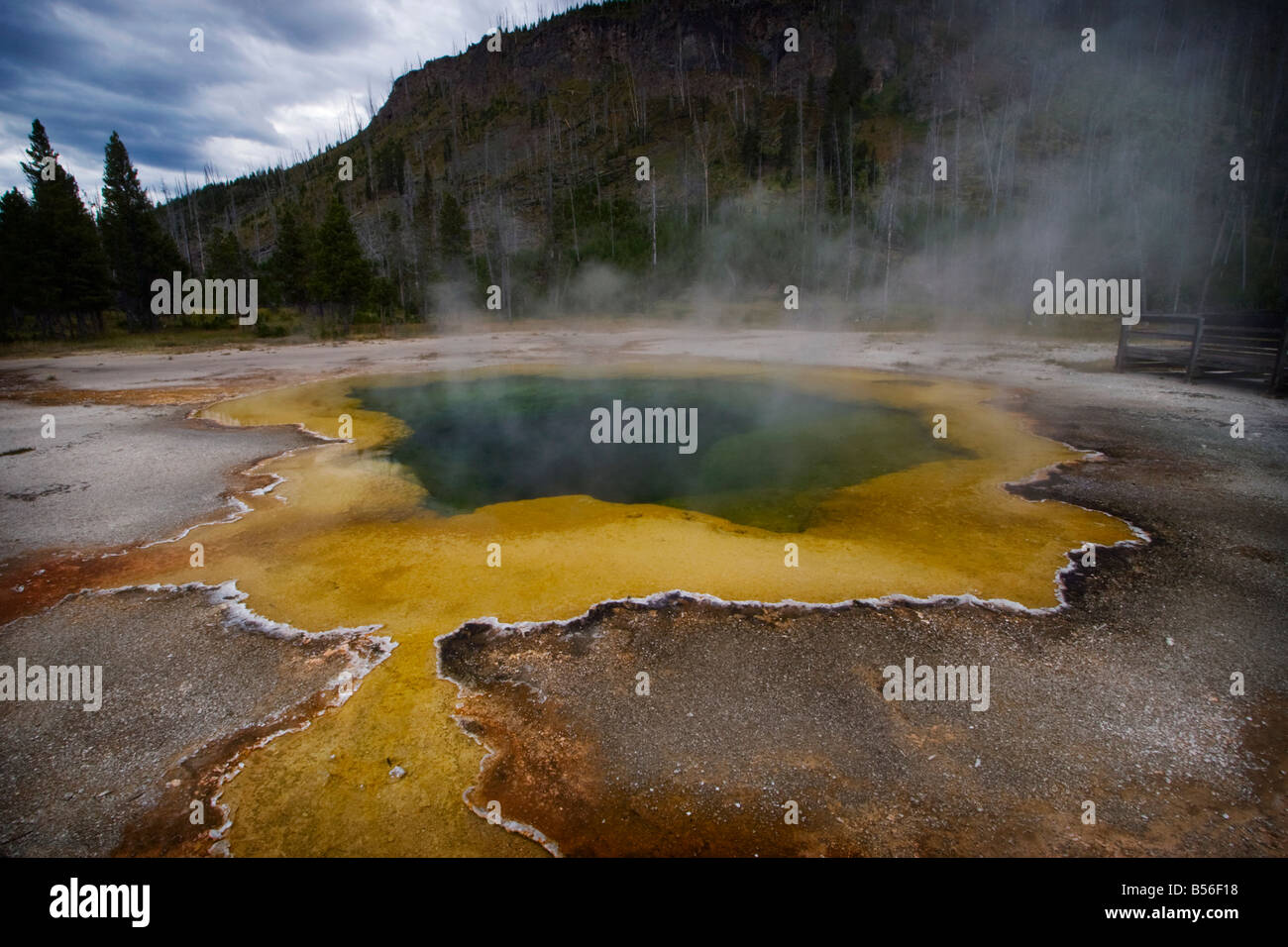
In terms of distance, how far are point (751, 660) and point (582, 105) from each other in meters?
119

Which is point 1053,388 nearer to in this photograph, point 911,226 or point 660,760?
point 660,760

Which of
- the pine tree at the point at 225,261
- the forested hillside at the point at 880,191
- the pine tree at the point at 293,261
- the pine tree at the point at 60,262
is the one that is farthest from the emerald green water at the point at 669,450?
the pine tree at the point at 225,261

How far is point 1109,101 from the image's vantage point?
58.8m

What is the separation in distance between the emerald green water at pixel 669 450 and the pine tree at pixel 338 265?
27.6 meters

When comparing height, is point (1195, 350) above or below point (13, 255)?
below

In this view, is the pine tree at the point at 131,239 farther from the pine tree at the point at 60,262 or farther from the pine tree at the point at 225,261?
the pine tree at the point at 225,261

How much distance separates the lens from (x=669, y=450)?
13.8 meters

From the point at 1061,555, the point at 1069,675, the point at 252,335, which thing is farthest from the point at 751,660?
Answer: the point at 252,335

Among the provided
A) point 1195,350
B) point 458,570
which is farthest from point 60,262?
point 1195,350

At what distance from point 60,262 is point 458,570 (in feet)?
156

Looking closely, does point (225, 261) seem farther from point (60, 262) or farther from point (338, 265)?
point (338, 265)

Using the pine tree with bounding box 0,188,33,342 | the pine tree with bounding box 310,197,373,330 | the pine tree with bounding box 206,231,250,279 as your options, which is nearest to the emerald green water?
the pine tree with bounding box 310,197,373,330

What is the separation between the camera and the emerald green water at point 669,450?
1058 cm

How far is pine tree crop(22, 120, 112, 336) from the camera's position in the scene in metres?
36.8
